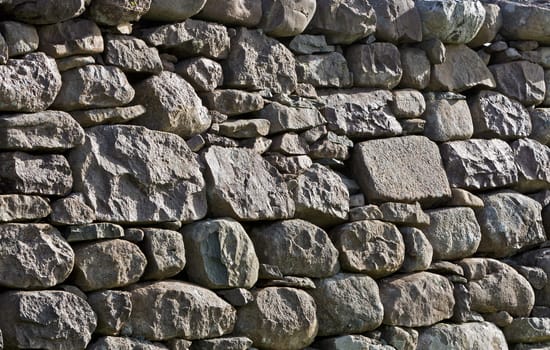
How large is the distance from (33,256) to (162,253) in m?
0.60

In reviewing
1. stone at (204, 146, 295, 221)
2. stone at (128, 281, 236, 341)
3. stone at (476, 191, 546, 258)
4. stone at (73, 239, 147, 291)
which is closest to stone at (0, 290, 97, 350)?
stone at (73, 239, 147, 291)

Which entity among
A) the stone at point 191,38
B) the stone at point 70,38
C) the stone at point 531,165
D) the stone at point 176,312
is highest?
the stone at point 531,165

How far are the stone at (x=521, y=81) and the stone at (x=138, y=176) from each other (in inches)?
90.7

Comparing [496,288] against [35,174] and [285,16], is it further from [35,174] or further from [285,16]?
[35,174]

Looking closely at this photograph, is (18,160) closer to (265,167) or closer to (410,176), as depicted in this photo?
(265,167)

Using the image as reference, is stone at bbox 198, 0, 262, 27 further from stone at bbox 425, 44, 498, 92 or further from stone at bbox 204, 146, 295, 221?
stone at bbox 425, 44, 498, 92

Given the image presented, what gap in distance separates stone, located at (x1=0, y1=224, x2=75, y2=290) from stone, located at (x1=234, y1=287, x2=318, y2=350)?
3.09 ft

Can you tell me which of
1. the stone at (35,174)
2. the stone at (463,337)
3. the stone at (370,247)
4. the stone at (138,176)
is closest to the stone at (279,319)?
the stone at (370,247)

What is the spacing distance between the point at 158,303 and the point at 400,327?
1477 millimetres

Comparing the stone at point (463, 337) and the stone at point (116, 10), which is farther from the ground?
the stone at point (116, 10)

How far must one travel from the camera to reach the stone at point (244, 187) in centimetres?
502

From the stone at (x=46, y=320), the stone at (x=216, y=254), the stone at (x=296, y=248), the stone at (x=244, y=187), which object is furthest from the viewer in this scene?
the stone at (x=296, y=248)

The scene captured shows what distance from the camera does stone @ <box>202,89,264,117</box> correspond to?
201 inches

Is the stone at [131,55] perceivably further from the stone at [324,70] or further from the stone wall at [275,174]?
the stone at [324,70]
